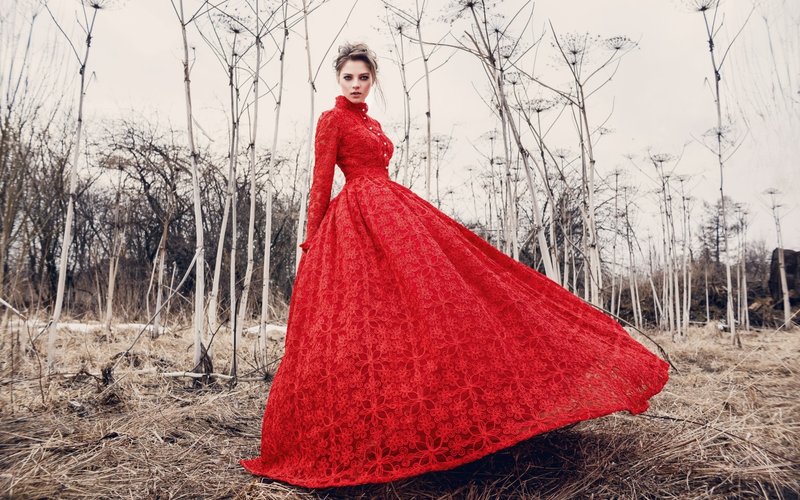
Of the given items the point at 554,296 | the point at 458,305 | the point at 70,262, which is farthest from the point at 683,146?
the point at 70,262

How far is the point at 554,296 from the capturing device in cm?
173

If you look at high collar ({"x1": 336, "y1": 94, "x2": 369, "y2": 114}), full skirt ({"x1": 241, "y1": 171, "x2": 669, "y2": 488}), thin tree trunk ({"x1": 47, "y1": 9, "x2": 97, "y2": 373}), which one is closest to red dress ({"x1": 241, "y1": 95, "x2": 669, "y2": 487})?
full skirt ({"x1": 241, "y1": 171, "x2": 669, "y2": 488})

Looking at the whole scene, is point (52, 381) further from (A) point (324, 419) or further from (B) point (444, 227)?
(B) point (444, 227)

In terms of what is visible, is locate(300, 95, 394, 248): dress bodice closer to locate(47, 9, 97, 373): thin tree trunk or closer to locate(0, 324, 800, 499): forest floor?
locate(0, 324, 800, 499): forest floor

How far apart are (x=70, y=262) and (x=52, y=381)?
462 inches

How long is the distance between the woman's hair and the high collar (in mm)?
111

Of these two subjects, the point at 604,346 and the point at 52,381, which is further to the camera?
the point at 52,381

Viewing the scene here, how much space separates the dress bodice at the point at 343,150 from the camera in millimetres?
1862

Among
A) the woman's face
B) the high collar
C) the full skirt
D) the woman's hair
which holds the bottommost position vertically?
the full skirt

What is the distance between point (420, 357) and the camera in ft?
4.44

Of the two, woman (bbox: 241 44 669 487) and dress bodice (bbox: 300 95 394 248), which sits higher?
dress bodice (bbox: 300 95 394 248)

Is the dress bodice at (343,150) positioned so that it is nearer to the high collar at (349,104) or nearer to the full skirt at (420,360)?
the high collar at (349,104)

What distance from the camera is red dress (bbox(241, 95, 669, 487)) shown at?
125 cm

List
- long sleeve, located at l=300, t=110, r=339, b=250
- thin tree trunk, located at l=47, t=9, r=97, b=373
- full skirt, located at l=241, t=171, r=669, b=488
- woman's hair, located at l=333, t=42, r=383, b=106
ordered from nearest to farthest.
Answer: full skirt, located at l=241, t=171, r=669, b=488
long sleeve, located at l=300, t=110, r=339, b=250
woman's hair, located at l=333, t=42, r=383, b=106
thin tree trunk, located at l=47, t=9, r=97, b=373
